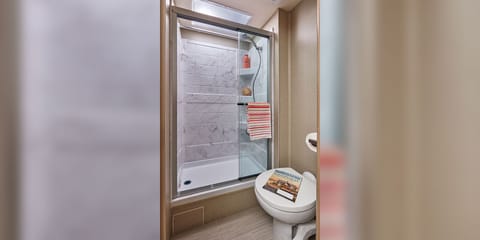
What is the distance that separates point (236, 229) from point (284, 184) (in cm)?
60

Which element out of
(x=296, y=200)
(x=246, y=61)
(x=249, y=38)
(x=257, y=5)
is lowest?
(x=296, y=200)

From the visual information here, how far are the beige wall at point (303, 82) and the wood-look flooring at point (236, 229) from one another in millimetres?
634

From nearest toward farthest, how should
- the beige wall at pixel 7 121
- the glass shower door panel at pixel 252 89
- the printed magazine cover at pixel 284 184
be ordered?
the beige wall at pixel 7 121, the printed magazine cover at pixel 284 184, the glass shower door panel at pixel 252 89

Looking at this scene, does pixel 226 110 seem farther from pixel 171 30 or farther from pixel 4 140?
pixel 4 140

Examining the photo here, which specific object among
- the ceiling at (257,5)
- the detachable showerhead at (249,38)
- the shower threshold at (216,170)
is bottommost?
the shower threshold at (216,170)

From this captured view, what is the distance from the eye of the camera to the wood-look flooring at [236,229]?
52.0 inches

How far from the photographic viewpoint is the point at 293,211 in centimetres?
102

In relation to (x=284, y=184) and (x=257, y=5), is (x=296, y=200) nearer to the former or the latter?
(x=284, y=184)

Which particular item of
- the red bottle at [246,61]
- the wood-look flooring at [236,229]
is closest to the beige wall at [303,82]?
the red bottle at [246,61]

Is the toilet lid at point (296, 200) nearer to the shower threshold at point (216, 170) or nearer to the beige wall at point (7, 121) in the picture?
the shower threshold at point (216, 170)

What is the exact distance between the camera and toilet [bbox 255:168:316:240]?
1.03 meters

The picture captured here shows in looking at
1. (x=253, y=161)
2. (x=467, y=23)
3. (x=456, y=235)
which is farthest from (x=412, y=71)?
(x=253, y=161)

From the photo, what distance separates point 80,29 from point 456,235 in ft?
3.36

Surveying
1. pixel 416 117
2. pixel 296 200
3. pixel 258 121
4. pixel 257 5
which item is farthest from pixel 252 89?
pixel 416 117
